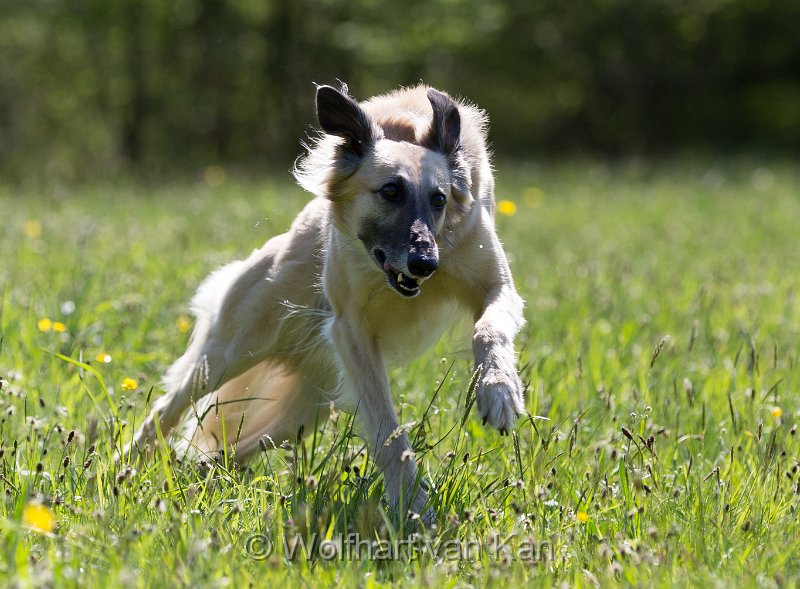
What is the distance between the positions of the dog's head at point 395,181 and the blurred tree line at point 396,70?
16755 mm

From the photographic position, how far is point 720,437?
430cm

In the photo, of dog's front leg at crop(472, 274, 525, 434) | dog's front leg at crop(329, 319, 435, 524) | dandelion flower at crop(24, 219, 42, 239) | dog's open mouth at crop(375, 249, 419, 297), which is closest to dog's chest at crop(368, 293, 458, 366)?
dog's front leg at crop(329, 319, 435, 524)

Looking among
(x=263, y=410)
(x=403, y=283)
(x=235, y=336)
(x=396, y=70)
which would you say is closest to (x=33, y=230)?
(x=263, y=410)

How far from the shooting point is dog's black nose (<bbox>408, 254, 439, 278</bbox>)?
3752 millimetres

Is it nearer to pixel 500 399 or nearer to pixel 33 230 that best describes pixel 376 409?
pixel 500 399

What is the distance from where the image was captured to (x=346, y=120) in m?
4.23

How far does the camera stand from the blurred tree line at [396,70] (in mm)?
22266

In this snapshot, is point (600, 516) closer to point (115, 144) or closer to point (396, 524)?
point (396, 524)

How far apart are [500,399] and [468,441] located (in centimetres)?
90

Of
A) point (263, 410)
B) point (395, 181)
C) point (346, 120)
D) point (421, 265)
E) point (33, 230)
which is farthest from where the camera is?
point (33, 230)

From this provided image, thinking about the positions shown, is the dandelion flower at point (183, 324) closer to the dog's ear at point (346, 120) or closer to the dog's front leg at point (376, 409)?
the dog's front leg at point (376, 409)

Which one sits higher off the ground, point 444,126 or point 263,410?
point 444,126

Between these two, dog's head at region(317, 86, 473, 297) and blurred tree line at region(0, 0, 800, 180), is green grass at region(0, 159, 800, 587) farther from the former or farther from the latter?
blurred tree line at region(0, 0, 800, 180)

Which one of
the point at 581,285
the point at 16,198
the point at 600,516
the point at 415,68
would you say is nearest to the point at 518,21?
the point at 415,68
